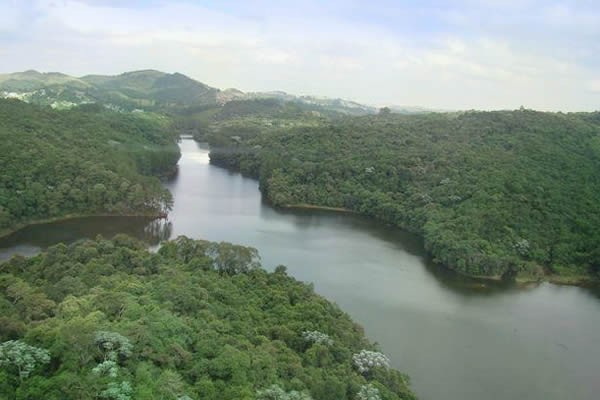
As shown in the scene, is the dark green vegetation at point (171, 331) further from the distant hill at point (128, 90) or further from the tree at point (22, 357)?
the distant hill at point (128, 90)

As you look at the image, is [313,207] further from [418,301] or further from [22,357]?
[22,357]

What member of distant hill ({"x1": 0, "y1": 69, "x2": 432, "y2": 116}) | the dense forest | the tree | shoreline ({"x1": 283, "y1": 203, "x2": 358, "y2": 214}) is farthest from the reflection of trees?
distant hill ({"x1": 0, "y1": 69, "x2": 432, "y2": 116})

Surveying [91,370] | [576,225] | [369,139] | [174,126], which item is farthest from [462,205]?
[174,126]

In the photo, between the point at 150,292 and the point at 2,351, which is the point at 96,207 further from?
the point at 2,351

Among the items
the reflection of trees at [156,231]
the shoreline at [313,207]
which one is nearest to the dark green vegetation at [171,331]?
the reflection of trees at [156,231]

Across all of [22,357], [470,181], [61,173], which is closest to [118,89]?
[61,173]

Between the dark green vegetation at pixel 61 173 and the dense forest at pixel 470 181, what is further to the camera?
the dark green vegetation at pixel 61 173
